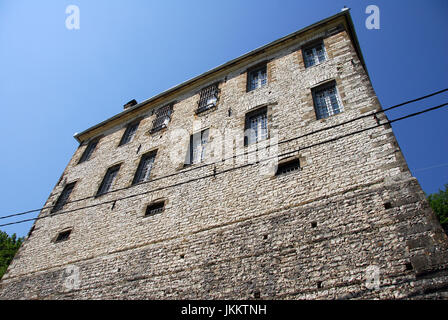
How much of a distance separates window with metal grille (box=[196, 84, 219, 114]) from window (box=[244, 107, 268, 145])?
2.17 m

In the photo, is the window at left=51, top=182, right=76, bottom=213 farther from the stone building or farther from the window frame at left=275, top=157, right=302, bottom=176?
the window frame at left=275, top=157, right=302, bottom=176

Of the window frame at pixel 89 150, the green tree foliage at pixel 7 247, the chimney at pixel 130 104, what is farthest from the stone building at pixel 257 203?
the green tree foliage at pixel 7 247

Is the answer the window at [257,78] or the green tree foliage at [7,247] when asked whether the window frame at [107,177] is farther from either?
the green tree foliage at [7,247]

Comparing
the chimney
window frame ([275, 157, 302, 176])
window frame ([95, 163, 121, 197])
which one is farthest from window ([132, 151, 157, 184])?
the chimney

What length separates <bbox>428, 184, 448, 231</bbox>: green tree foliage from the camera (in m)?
18.1

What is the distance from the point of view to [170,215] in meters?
8.32

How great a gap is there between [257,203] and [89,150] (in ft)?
36.0

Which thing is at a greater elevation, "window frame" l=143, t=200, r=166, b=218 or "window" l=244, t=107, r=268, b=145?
"window" l=244, t=107, r=268, b=145

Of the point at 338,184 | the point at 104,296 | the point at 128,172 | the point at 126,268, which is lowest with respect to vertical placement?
the point at 104,296

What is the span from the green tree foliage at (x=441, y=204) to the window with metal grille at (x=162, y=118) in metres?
18.1

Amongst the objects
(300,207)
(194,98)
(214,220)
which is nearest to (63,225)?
(214,220)

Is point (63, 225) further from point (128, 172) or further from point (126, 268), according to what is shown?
point (126, 268)

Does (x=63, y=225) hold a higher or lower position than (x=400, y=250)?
higher
